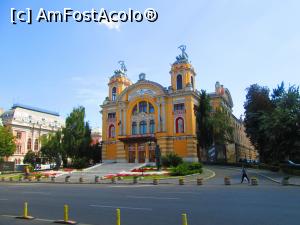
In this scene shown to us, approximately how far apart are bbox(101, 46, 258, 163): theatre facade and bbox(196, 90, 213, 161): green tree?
1.33 metres

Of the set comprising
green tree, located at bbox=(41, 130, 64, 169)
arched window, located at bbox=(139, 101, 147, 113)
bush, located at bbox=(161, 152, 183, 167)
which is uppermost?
arched window, located at bbox=(139, 101, 147, 113)

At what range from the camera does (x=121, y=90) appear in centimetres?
6347

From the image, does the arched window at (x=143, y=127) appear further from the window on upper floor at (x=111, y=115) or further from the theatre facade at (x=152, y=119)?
the window on upper floor at (x=111, y=115)

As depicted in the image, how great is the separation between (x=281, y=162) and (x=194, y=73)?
2555 cm

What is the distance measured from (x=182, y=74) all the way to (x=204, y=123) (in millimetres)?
10470

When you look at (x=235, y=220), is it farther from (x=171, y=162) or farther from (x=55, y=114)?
(x=55, y=114)

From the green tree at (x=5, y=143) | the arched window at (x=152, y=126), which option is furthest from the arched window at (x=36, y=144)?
the arched window at (x=152, y=126)

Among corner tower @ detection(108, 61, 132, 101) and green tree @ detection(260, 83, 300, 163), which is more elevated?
corner tower @ detection(108, 61, 132, 101)

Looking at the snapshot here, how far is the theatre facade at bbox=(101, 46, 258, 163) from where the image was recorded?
53219mm

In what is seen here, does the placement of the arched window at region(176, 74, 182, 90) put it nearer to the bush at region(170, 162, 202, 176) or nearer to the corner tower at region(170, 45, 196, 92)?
the corner tower at region(170, 45, 196, 92)

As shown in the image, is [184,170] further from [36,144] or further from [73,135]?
[36,144]

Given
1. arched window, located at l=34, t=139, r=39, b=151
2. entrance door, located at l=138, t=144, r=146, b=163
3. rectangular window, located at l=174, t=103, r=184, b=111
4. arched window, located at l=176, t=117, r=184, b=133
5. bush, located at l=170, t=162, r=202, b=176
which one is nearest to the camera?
bush, located at l=170, t=162, r=202, b=176

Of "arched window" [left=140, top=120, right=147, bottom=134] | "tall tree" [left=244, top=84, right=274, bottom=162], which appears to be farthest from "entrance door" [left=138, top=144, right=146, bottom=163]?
"tall tree" [left=244, top=84, right=274, bottom=162]

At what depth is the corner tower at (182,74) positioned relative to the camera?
55.2 metres
